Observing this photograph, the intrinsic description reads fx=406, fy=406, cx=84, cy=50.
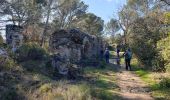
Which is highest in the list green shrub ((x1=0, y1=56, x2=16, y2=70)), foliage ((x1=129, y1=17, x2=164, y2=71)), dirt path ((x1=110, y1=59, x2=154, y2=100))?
foliage ((x1=129, y1=17, x2=164, y2=71))

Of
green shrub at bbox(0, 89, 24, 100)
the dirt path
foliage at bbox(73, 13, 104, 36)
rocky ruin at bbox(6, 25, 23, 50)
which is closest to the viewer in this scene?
green shrub at bbox(0, 89, 24, 100)

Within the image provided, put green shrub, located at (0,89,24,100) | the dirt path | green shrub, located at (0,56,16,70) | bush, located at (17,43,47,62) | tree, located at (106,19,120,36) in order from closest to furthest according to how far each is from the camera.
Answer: green shrub, located at (0,89,24,100) → the dirt path → green shrub, located at (0,56,16,70) → bush, located at (17,43,47,62) → tree, located at (106,19,120,36)

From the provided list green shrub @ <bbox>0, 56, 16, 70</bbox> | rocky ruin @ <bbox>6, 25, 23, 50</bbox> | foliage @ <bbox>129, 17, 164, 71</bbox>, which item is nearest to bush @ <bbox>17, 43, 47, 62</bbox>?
green shrub @ <bbox>0, 56, 16, 70</bbox>

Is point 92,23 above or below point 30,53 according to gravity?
above

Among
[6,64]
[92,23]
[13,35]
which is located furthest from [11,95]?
[92,23]

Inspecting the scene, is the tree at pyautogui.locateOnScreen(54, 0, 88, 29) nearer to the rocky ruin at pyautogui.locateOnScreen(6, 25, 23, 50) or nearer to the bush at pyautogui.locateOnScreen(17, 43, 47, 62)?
the rocky ruin at pyautogui.locateOnScreen(6, 25, 23, 50)

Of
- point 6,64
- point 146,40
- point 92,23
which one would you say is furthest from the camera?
point 92,23

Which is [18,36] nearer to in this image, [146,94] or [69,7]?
[146,94]

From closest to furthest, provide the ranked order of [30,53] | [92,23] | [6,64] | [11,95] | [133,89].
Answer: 1. [11,95]
2. [6,64]
3. [133,89]
4. [30,53]
5. [92,23]

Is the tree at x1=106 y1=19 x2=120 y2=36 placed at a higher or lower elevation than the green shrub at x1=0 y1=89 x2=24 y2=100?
higher

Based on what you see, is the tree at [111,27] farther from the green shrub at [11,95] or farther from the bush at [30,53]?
the green shrub at [11,95]

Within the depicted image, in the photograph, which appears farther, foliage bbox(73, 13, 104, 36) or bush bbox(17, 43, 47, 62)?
foliage bbox(73, 13, 104, 36)

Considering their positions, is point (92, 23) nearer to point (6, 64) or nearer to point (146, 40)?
point (146, 40)

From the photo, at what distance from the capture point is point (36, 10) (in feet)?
162
